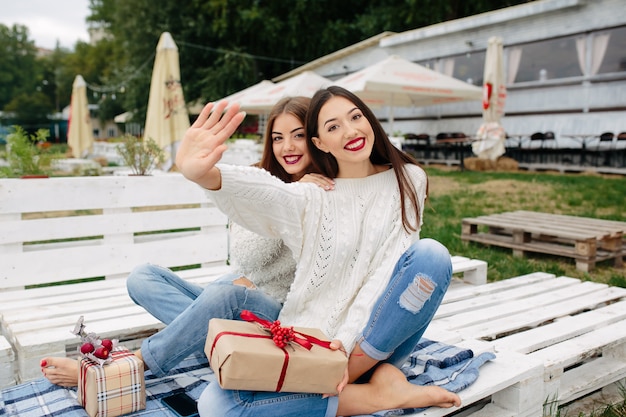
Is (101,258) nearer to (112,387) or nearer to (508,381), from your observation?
(112,387)

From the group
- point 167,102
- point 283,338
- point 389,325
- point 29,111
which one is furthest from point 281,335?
point 29,111

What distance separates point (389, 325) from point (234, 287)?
0.63 m

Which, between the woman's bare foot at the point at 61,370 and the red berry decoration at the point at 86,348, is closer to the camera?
the red berry decoration at the point at 86,348

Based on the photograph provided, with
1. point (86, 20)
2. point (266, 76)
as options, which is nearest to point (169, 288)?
point (266, 76)

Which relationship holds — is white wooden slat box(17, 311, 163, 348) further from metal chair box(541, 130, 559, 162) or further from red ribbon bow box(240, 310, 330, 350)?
metal chair box(541, 130, 559, 162)

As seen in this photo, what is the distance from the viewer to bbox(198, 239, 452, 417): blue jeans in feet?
6.32

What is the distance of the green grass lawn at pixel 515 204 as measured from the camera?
17.3ft

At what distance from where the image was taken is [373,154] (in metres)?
2.47

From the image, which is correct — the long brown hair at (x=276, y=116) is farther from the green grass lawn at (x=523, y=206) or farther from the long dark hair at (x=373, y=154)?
the green grass lawn at (x=523, y=206)

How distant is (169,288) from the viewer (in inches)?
101

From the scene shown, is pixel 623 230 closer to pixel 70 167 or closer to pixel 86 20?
pixel 70 167

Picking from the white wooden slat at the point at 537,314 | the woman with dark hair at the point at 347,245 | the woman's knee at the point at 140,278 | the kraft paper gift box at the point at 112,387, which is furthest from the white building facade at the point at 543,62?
the kraft paper gift box at the point at 112,387

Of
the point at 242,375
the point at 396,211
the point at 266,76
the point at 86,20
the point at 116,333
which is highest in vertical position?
the point at 86,20

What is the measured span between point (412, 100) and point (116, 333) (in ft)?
42.6
